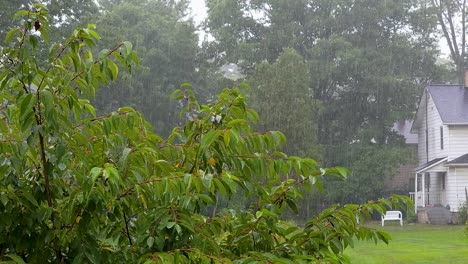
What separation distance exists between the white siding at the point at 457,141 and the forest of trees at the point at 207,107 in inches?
102

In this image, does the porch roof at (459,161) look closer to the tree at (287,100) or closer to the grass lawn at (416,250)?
the tree at (287,100)

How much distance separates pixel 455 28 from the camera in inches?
1914

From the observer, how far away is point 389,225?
30672mm

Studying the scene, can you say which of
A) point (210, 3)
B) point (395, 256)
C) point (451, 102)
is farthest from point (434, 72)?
point (395, 256)

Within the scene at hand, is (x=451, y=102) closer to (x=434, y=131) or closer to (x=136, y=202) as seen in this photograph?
(x=434, y=131)

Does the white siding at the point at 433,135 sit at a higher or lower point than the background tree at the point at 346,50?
lower

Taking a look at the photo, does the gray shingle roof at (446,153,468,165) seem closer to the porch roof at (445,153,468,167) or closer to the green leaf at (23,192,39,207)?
the porch roof at (445,153,468,167)

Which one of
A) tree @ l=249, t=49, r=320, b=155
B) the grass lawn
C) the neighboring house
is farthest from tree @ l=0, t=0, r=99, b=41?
the neighboring house

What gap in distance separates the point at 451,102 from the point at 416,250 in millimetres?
16953

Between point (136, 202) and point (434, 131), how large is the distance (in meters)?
33.4

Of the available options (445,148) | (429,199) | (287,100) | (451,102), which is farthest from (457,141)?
(287,100)

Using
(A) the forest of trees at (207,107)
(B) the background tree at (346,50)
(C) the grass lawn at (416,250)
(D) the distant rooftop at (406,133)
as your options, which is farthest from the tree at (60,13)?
(D) the distant rooftop at (406,133)

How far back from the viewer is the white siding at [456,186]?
105ft

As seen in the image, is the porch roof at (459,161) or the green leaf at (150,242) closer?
the green leaf at (150,242)
